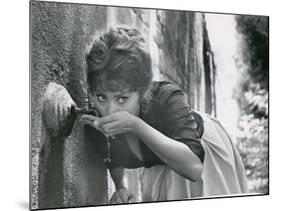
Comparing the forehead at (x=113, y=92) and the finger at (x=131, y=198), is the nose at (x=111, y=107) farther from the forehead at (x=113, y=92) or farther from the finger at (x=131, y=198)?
the finger at (x=131, y=198)

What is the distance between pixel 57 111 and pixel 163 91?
103cm

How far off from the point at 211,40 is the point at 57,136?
6.05 feet

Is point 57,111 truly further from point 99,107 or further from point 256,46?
point 256,46

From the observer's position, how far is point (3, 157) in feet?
15.6

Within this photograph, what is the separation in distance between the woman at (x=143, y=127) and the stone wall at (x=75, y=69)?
9cm

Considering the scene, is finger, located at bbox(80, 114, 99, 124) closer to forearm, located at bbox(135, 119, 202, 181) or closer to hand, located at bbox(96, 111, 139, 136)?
hand, located at bbox(96, 111, 139, 136)

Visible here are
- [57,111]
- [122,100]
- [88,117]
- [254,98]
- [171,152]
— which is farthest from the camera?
[254,98]

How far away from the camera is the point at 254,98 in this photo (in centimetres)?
564

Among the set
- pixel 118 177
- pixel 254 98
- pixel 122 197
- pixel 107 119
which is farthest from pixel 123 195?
pixel 254 98

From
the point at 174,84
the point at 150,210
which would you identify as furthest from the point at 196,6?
the point at 150,210

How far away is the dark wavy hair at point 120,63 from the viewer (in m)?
4.86

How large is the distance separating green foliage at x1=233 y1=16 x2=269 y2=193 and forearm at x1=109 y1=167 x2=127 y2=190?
1.30 m

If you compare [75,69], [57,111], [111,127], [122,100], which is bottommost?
[111,127]

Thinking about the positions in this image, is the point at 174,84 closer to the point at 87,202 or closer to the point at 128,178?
the point at 128,178
